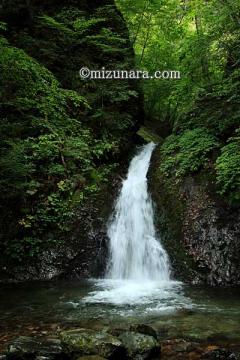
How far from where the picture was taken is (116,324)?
20.5 feet

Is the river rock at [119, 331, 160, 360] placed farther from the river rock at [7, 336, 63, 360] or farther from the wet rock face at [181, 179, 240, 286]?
the wet rock face at [181, 179, 240, 286]

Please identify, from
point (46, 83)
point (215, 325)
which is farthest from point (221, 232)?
point (46, 83)

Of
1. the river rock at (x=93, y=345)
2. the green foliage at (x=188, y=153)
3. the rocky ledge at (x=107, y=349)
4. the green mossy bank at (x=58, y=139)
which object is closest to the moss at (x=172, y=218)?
the green foliage at (x=188, y=153)

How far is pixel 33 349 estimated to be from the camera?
15.9 feet

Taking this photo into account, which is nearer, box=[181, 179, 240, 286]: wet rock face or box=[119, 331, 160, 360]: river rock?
box=[119, 331, 160, 360]: river rock

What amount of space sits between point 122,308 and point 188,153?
18.0 feet

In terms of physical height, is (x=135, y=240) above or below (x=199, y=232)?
below

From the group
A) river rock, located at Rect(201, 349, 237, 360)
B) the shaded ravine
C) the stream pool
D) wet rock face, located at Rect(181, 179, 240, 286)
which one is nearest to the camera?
river rock, located at Rect(201, 349, 237, 360)

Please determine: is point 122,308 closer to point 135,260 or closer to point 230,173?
point 135,260

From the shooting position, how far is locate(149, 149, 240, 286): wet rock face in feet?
29.6

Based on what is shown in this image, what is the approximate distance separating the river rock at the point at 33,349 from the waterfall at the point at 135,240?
4.64 meters

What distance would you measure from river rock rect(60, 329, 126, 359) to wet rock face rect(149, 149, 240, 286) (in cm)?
452

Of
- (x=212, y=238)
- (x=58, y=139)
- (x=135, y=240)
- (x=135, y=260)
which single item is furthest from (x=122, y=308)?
(x=58, y=139)

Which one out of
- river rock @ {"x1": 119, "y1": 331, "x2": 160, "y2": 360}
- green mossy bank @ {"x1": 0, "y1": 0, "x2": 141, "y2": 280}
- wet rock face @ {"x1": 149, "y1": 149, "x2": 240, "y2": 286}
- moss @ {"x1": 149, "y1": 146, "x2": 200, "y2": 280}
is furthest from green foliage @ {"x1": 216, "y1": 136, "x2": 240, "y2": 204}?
river rock @ {"x1": 119, "y1": 331, "x2": 160, "y2": 360}
